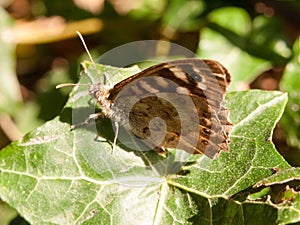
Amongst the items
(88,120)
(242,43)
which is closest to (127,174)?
(88,120)

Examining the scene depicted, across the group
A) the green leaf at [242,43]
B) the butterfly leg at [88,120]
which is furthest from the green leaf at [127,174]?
the green leaf at [242,43]

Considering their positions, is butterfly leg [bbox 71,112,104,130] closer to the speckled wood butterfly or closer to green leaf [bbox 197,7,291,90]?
the speckled wood butterfly

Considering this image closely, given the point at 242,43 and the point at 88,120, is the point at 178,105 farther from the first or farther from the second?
the point at 242,43

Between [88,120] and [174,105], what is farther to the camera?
[88,120]

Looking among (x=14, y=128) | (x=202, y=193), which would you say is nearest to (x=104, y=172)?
A: (x=202, y=193)

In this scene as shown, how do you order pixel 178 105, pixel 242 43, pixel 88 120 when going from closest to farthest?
pixel 178 105, pixel 88 120, pixel 242 43

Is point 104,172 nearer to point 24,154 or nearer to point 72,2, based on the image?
point 24,154

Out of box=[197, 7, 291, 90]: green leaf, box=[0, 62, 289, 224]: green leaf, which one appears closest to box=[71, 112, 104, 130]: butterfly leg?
box=[0, 62, 289, 224]: green leaf
